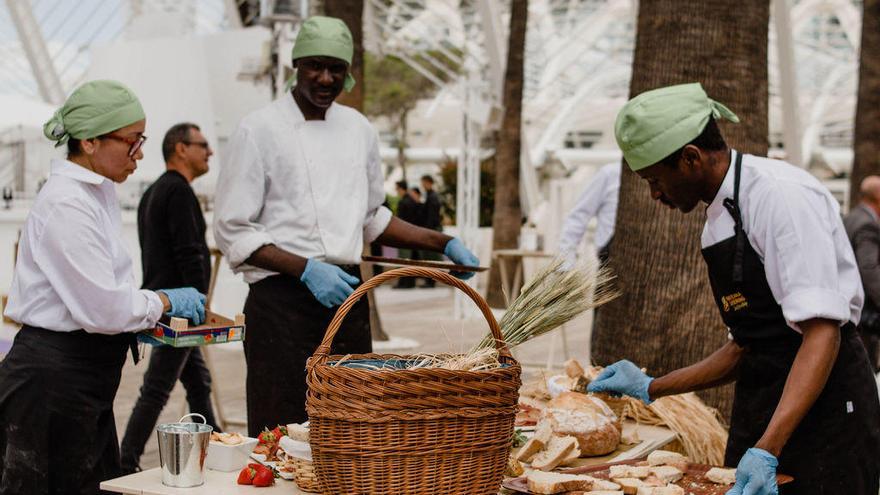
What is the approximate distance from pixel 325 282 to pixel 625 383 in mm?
990

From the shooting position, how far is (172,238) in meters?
5.77

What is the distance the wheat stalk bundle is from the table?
0.68 meters

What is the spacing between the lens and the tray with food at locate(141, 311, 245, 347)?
320 cm

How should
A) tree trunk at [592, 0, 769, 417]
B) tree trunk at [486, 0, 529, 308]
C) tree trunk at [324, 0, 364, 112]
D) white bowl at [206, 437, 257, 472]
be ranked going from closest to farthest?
white bowl at [206, 437, 257, 472], tree trunk at [592, 0, 769, 417], tree trunk at [324, 0, 364, 112], tree trunk at [486, 0, 529, 308]

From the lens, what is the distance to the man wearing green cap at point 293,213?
12.7ft

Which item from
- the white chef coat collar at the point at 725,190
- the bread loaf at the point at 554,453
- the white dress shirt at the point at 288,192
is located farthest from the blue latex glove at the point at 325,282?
the white chef coat collar at the point at 725,190

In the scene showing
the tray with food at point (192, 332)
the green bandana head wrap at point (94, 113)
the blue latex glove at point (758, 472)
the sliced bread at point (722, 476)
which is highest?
the green bandana head wrap at point (94, 113)

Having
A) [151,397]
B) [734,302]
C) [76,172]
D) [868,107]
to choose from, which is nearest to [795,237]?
[734,302]

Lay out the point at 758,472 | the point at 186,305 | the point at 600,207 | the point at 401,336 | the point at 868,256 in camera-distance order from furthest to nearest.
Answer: the point at 401,336 < the point at 600,207 < the point at 868,256 < the point at 186,305 < the point at 758,472

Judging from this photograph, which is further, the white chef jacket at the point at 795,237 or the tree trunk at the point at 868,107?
the tree trunk at the point at 868,107

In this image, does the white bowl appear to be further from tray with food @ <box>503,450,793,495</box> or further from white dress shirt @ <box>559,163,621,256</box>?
white dress shirt @ <box>559,163,621,256</box>

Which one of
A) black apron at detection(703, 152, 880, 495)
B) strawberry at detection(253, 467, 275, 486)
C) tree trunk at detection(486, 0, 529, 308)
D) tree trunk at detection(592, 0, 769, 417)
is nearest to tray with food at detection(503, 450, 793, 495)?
black apron at detection(703, 152, 880, 495)

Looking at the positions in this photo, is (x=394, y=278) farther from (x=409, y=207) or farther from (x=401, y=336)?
(x=409, y=207)

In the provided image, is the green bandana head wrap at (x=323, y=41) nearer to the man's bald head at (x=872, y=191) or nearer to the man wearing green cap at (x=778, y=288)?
the man wearing green cap at (x=778, y=288)
